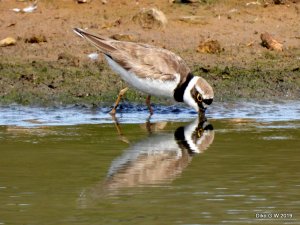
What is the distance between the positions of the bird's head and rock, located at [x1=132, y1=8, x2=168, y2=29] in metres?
3.23

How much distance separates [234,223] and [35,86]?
23.4 feet

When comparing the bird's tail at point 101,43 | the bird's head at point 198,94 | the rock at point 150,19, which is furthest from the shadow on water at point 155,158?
the rock at point 150,19

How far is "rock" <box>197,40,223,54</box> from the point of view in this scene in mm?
15102

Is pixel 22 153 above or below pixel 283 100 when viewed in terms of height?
above

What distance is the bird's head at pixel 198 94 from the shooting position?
12562 mm

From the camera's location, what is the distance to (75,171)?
917 cm

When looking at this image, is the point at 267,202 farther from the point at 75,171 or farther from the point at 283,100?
the point at 283,100


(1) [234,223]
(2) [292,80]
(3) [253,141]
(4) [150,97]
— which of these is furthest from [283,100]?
(1) [234,223]

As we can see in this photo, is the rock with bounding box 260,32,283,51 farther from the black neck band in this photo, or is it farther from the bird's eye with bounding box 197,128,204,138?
the bird's eye with bounding box 197,128,204,138

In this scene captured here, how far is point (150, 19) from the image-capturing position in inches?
622

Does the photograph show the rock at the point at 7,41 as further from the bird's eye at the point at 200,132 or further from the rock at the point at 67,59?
the bird's eye at the point at 200,132

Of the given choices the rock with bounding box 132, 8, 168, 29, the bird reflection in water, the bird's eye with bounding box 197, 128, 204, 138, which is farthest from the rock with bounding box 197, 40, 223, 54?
the bird's eye with bounding box 197, 128, 204, 138

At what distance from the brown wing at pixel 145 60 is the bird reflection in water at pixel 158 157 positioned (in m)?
0.93

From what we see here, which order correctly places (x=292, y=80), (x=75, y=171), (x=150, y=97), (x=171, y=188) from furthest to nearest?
(x=292, y=80) → (x=150, y=97) → (x=75, y=171) → (x=171, y=188)
